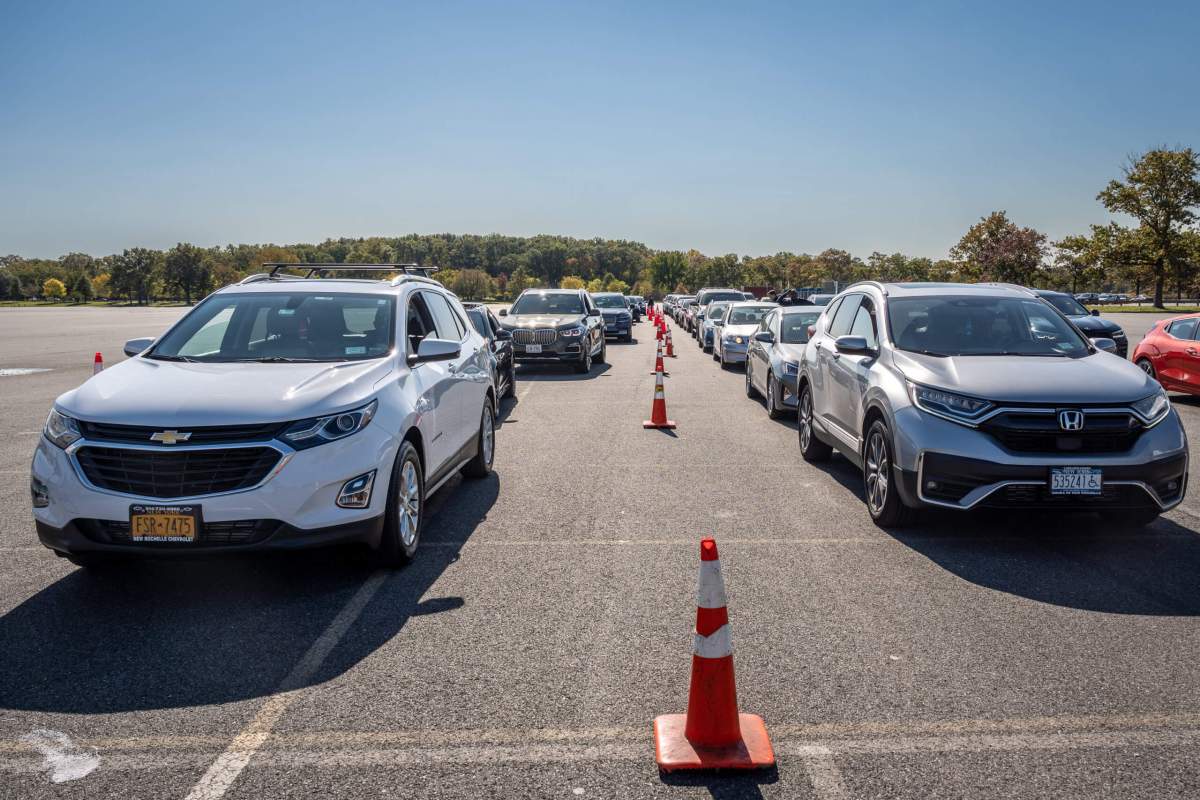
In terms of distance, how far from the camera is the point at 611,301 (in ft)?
121

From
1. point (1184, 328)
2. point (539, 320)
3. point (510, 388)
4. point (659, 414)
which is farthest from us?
point (539, 320)

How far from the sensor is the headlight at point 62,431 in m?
4.93

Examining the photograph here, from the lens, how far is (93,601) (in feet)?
16.6

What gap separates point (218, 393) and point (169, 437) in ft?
1.46

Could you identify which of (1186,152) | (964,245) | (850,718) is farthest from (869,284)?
(964,245)

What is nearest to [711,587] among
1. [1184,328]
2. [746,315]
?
[1184,328]

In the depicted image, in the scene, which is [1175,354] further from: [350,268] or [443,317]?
[350,268]

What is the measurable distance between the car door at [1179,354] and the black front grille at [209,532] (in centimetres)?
1374

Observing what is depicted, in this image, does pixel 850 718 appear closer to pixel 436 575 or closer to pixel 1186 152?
pixel 436 575

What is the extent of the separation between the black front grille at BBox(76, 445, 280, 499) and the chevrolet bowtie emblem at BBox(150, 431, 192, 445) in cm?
6

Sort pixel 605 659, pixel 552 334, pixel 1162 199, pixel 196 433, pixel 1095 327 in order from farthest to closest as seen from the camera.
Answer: pixel 1162 199 < pixel 552 334 < pixel 1095 327 < pixel 196 433 < pixel 605 659

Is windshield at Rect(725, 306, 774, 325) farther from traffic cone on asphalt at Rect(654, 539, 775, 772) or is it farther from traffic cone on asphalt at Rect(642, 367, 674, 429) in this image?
traffic cone on asphalt at Rect(654, 539, 775, 772)

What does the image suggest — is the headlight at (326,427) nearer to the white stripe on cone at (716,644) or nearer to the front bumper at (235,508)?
the front bumper at (235,508)

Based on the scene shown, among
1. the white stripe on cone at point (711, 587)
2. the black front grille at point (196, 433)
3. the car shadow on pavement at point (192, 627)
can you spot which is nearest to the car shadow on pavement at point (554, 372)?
the car shadow on pavement at point (192, 627)
